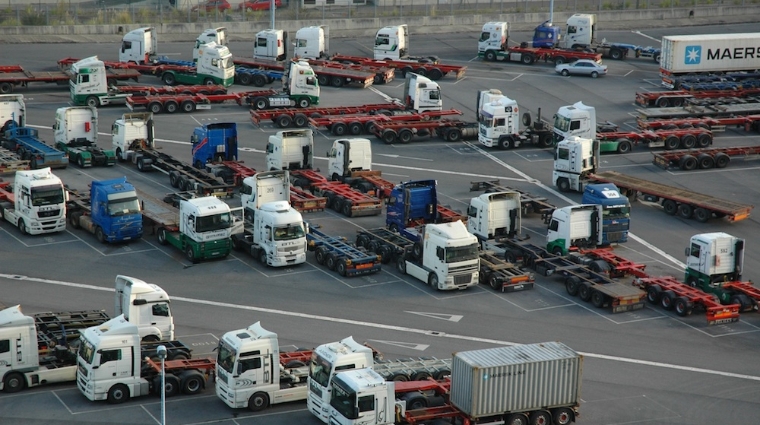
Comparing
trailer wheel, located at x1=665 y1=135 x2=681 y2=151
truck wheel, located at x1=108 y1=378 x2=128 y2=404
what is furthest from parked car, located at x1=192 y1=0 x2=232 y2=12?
truck wheel, located at x1=108 y1=378 x2=128 y2=404

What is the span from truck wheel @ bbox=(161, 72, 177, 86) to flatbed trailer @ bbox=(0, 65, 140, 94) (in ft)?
8.17

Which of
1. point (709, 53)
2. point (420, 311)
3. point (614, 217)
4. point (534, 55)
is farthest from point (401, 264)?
point (534, 55)

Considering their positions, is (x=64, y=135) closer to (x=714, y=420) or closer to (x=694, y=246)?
(x=694, y=246)

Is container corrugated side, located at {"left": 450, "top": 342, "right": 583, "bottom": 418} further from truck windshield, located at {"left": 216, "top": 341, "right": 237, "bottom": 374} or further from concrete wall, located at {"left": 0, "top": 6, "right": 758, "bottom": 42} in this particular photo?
concrete wall, located at {"left": 0, "top": 6, "right": 758, "bottom": 42}

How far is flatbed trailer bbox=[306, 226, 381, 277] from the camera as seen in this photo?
61.9 m

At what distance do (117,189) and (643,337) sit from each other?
26.9 meters

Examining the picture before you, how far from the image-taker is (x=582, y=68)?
11125 centimetres

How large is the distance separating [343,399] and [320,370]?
184 centimetres

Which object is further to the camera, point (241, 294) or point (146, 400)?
point (241, 294)

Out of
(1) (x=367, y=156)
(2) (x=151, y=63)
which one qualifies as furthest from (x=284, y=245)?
(2) (x=151, y=63)

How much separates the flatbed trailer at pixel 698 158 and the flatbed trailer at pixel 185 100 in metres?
29.6

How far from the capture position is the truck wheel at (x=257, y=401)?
46.5 meters

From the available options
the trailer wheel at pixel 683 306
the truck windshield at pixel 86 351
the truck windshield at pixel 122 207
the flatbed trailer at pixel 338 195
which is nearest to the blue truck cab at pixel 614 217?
the trailer wheel at pixel 683 306

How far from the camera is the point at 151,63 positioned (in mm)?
106438
